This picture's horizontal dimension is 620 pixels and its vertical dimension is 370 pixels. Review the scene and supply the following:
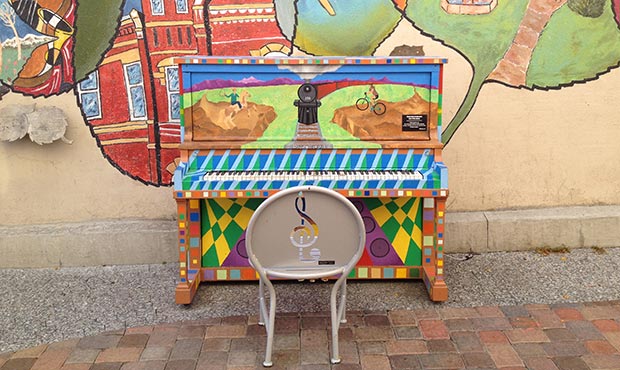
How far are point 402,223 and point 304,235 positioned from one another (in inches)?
52.2

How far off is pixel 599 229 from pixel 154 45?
3.60m

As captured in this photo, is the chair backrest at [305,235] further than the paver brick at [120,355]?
No

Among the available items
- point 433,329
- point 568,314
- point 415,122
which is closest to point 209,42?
point 415,122

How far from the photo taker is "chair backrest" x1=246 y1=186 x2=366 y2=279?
257cm

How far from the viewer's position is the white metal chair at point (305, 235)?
8.43ft

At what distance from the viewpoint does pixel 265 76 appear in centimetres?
357

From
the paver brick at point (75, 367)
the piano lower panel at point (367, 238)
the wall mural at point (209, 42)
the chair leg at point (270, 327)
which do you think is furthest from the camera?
the wall mural at point (209, 42)

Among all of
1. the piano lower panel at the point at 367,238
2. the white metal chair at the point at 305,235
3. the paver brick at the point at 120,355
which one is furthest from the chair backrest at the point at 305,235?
the piano lower panel at the point at 367,238

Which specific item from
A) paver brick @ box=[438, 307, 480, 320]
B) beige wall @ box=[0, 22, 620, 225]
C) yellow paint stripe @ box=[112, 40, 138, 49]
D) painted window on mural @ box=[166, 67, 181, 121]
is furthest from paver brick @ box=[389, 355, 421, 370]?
yellow paint stripe @ box=[112, 40, 138, 49]

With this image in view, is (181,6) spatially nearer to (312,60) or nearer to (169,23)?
(169,23)

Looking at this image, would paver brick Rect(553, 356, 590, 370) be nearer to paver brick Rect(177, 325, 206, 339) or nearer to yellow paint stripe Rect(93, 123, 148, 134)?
paver brick Rect(177, 325, 206, 339)

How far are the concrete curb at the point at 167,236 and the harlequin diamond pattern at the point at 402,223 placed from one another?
622 millimetres

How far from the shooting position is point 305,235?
2.63 m

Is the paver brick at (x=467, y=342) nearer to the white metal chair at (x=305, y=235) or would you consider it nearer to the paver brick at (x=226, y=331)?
the white metal chair at (x=305, y=235)
